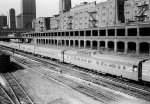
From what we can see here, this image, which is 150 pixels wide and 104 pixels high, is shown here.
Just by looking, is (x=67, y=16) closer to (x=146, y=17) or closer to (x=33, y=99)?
(x=146, y=17)

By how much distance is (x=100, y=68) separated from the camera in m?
27.4

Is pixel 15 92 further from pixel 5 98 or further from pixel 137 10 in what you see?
pixel 137 10

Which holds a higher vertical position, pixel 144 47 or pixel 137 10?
pixel 137 10

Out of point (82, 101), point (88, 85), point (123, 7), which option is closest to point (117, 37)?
point (123, 7)

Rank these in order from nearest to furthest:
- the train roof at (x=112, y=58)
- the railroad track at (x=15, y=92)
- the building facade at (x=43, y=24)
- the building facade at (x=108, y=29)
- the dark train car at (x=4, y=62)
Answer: the railroad track at (x=15, y=92) < the train roof at (x=112, y=58) < the dark train car at (x=4, y=62) < the building facade at (x=108, y=29) < the building facade at (x=43, y=24)

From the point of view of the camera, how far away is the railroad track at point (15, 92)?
18.5 metres

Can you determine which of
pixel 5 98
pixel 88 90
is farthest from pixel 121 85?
pixel 5 98

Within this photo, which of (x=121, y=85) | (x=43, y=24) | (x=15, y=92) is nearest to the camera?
(x=15, y=92)

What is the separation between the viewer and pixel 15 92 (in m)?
21.2

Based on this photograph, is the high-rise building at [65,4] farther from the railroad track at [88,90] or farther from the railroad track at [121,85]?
the railroad track at [88,90]

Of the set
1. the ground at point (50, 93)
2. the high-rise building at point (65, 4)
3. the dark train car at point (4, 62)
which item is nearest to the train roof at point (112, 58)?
the ground at point (50, 93)

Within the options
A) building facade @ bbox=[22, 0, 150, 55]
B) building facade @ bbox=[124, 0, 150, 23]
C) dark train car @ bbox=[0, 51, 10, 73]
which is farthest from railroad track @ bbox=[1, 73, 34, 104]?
building facade @ bbox=[124, 0, 150, 23]

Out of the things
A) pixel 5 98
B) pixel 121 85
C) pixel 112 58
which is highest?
pixel 112 58

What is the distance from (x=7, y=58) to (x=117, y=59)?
20.1 metres
